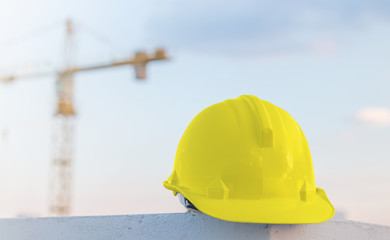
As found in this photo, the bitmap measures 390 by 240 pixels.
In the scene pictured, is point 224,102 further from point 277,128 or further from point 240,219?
point 240,219

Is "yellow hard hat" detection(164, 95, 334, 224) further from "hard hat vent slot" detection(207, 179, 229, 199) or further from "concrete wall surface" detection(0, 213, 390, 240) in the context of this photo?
"concrete wall surface" detection(0, 213, 390, 240)

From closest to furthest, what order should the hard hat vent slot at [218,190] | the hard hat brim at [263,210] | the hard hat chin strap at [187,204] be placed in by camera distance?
the hard hat brim at [263,210], the hard hat vent slot at [218,190], the hard hat chin strap at [187,204]

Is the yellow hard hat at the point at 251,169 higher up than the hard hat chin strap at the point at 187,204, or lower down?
higher up

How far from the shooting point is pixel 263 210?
7.92ft

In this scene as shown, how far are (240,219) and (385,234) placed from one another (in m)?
1.54

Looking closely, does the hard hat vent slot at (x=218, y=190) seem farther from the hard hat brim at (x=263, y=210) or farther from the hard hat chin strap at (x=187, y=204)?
the hard hat chin strap at (x=187, y=204)

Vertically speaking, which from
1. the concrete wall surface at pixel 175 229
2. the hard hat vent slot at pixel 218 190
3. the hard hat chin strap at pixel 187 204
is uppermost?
the hard hat vent slot at pixel 218 190

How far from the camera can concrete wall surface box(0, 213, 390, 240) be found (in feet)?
8.25

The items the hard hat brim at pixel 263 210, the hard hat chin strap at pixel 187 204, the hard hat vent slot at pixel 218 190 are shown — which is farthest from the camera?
the hard hat chin strap at pixel 187 204

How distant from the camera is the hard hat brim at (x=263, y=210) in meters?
2.38

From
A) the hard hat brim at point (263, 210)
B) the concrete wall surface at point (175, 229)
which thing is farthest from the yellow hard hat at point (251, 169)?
the concrete wall surface at point (175, 229)

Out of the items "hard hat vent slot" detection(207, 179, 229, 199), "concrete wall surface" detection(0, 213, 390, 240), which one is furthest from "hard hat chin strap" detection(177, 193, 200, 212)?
"hard hat vent slot" detection(207, 179, 229, 199)

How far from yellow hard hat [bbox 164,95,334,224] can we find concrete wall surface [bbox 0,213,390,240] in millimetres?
132

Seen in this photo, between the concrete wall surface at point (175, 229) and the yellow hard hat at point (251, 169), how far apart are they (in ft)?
0.43
